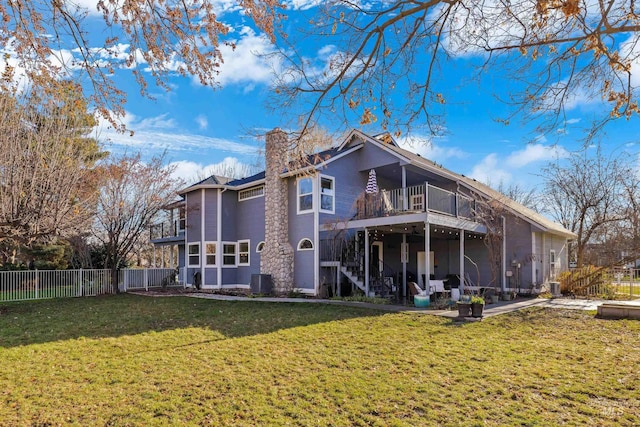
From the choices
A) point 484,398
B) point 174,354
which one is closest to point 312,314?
point 174,354

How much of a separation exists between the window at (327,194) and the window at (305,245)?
1.40 meters

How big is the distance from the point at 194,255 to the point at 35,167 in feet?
33.5

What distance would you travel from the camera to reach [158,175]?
1933 cm

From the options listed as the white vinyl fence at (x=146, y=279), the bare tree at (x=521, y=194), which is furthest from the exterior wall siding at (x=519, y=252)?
the white vinyl fence at (x=146, y=279)

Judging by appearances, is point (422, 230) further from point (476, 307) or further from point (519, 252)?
point (476, 307)

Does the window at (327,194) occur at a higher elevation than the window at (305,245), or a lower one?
higher

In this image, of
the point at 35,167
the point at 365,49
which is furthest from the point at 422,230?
the point at 35,167

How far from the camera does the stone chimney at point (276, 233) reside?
638 inches

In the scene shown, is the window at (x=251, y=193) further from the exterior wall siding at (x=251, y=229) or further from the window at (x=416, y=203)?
the window at (x=416, y=203)

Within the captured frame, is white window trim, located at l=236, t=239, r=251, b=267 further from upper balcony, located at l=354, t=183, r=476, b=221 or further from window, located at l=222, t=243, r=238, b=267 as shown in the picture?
upper balcony, located at l=354, t=183, r=476, b=221

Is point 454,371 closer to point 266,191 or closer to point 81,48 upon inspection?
point 81,48

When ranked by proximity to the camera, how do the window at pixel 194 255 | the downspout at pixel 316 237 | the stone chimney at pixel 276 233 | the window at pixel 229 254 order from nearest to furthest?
the downspout at pixel 316 237 < the stone chimney at pixel 276 233 < the window at pixel 229 254 < the window at pixel 194 255

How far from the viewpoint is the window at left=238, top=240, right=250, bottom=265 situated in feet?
62.7

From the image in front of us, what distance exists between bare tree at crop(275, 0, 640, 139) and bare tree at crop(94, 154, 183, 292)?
1481 centimetres
